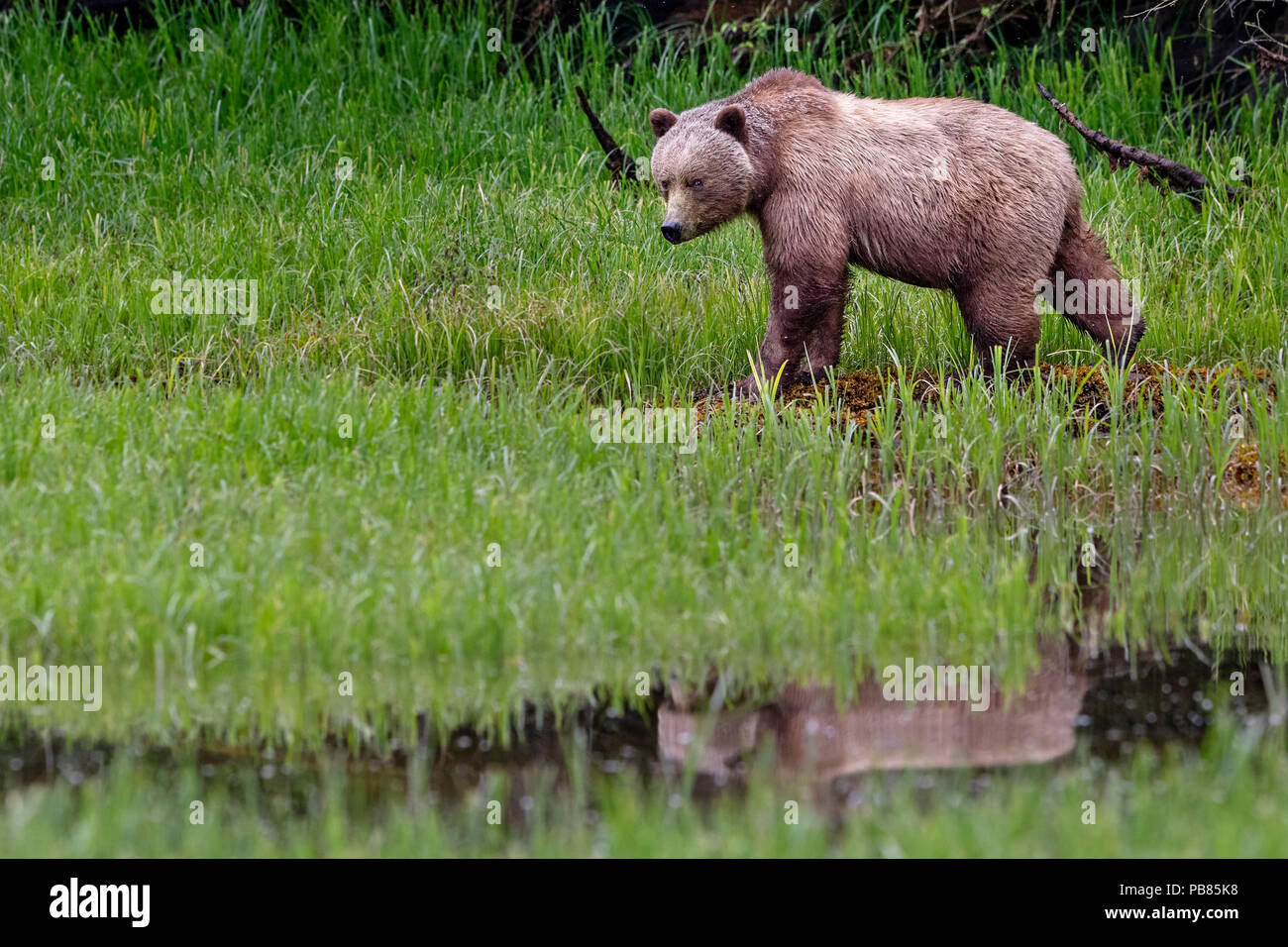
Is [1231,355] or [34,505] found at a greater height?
[1231,355]

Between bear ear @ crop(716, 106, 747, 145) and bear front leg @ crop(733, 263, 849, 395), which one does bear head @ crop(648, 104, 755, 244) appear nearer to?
bear ear @ crop(716, 106, 747, 145)

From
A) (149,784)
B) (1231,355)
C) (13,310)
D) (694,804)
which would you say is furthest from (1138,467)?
(13,310)

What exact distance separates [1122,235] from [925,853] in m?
6.03

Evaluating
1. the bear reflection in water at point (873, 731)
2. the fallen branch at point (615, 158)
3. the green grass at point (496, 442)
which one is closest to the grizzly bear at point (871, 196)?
the green grass at point (496, 442)

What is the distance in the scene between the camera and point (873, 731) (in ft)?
13.9

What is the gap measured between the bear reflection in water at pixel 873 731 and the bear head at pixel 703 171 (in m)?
2.64

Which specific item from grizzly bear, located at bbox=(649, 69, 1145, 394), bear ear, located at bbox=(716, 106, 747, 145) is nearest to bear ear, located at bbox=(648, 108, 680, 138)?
grizzly bear, located at bbox=(649, 69, 1145, 394)

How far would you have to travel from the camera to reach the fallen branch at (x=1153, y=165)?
27.7 feet

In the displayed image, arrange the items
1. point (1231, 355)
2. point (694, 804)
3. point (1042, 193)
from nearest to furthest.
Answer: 1. point (694, 804)
2. point (1042, 193)
3. point (1231, 355)

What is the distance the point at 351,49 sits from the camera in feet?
36.5

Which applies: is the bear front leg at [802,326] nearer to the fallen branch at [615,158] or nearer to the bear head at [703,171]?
the bear head at [703,171]

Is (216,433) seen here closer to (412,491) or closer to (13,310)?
(412,491)

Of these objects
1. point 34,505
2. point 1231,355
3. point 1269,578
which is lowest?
point 1269,578

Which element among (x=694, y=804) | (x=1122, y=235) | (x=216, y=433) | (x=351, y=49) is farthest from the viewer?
(x=351, y=49)
